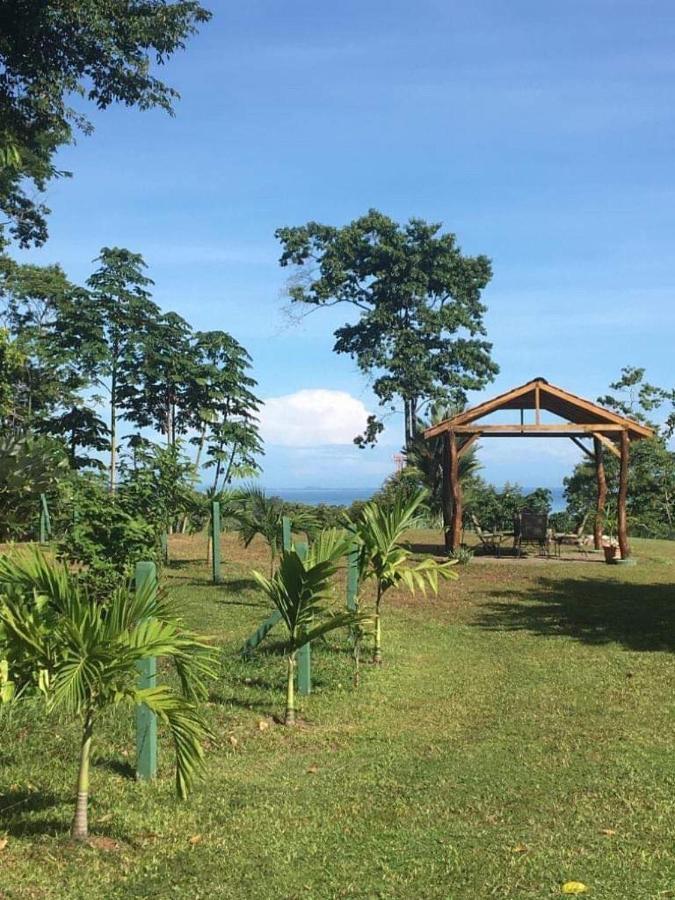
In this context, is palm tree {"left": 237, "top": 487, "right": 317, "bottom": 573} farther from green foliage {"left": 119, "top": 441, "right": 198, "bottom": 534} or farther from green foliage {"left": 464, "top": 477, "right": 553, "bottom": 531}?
green foliage {"left": 464, "top": 477, "right": 553, "bottom": 531}

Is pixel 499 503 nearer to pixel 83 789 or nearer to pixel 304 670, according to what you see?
pixel 304 670

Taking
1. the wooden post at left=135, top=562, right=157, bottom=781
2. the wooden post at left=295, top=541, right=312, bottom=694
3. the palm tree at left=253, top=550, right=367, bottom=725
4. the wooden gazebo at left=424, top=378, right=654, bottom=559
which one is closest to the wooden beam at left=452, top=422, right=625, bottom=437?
the wooden gazebo at left=424, top=378, right=654, bottom=559

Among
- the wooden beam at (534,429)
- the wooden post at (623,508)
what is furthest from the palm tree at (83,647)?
the wooden post at (623,508)

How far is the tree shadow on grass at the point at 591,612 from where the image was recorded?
1031cm

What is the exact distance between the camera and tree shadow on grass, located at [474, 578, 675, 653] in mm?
10312

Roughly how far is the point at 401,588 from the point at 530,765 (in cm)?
915

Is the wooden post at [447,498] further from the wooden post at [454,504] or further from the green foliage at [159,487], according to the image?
the green foliage at [159,487]

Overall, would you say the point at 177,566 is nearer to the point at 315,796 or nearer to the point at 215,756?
the point at 215,756

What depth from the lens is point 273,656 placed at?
8.57 metres

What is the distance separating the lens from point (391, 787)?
16.9 ft

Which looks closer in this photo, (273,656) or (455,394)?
(273,656)

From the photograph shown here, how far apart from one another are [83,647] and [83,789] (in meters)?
0.78

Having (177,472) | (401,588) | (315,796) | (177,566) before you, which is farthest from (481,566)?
(315,796)

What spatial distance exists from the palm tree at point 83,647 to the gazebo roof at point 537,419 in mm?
14541
